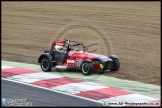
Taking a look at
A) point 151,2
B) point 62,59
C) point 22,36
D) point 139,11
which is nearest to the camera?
point 62,59

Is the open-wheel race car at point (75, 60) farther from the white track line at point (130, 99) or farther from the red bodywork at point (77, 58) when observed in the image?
the white track line at point (130, 99)

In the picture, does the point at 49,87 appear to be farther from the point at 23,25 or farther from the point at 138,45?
the point at 23,25

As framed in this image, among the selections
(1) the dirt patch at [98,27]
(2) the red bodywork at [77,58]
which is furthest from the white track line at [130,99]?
(2) the red bodywork at [77,58]

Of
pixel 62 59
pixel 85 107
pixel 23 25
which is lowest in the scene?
pixel 85 107

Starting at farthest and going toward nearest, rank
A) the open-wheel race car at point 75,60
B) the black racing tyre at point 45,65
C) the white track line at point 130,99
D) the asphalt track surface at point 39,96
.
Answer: the black racing tyre at point 45,65 → the open-wheel race car at point 75,60 → the white track line at point 130,99 → the asphalt track surface at point 39,96

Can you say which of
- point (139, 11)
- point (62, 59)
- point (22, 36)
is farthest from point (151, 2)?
point (62, 59)

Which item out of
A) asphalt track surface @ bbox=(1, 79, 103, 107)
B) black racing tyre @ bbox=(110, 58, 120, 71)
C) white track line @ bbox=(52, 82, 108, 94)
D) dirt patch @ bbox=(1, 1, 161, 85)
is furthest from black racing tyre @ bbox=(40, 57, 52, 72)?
white track line @ bbox=(52, 82, 108, 94)

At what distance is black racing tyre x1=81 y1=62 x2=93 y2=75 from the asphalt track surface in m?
1.98

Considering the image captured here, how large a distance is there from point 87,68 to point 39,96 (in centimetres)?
251

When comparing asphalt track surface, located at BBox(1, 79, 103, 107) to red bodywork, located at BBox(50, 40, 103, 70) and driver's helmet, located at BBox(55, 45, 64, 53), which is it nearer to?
red bodywork, located at BBox(50, 40, 103, 70)

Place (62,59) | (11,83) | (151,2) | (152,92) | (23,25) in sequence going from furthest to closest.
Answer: (151,2) → (23,25) → (62,59) → (11,83) → (152,92)

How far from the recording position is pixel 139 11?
2412 centimetres

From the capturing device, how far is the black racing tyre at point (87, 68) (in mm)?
12961

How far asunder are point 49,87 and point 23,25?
11.3 metres
